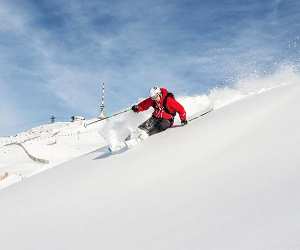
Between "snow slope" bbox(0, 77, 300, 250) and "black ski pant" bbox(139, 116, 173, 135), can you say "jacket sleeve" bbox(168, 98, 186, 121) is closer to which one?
"black ski pant" bbox(139, 116, 173, 135)

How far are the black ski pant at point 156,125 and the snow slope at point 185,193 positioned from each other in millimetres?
762

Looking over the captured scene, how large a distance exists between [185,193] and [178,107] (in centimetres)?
444

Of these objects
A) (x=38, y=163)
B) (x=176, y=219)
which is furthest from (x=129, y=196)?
(x=38, y=163)

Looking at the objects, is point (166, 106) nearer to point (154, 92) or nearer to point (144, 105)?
point (154, 92)

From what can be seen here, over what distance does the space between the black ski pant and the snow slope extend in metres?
0.76

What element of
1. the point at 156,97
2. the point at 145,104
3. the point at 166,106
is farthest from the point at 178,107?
the point at 145,104

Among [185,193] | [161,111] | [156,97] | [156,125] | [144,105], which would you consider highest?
[144,105]

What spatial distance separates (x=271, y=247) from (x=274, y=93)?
6.34 m

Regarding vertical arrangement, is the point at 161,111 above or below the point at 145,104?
below

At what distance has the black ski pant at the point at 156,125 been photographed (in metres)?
10.4

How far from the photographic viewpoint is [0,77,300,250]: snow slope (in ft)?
14.9

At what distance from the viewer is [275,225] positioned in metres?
4.09

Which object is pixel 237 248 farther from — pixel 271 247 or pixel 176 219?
pixel 176 219

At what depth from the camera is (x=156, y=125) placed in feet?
34.3
